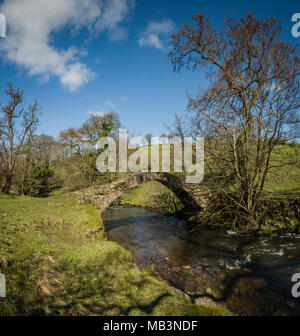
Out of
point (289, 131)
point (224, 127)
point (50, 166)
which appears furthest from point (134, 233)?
point (50, 166)

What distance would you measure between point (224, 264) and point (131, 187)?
21.3 feet

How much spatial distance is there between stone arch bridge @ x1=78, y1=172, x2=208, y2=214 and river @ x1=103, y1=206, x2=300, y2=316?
7.71ft

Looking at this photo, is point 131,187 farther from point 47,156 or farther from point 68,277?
point 47,156

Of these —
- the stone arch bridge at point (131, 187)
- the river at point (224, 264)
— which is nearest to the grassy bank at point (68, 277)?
the river at point (224, 264)

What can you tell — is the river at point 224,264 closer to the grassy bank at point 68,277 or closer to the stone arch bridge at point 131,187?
the grassy bank at point 68,277

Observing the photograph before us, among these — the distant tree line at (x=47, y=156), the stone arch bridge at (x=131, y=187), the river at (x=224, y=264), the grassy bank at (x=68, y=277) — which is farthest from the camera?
the distant tree line at (x=47, y=156)

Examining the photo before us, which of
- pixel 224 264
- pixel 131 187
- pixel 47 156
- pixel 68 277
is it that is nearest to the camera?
pixel 68 277

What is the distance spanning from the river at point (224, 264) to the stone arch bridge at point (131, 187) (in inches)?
92.5

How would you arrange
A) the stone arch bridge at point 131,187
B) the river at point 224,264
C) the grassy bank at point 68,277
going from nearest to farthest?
the grassy bank at point 68,277 → the river at point 224,264 → the stone arch bridge at point 131,187

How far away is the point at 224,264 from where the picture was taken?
25.9 feet

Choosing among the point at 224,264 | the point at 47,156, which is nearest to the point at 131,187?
the point at 224,264

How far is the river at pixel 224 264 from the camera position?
551 cm
